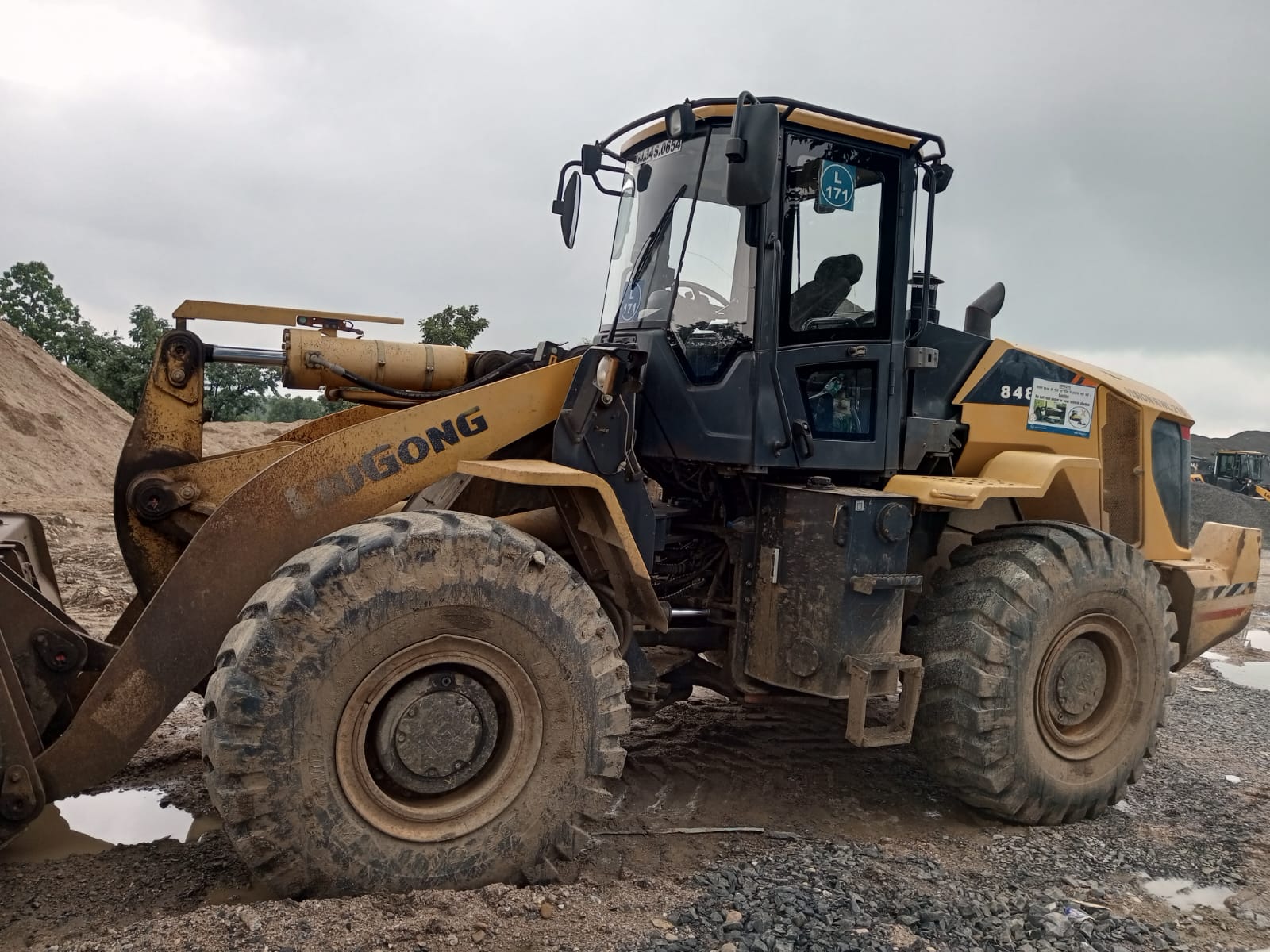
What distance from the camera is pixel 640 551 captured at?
444 cm

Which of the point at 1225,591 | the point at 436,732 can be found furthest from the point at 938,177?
the point at 436,732

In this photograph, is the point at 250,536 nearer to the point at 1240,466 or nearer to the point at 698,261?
the point at 698,261

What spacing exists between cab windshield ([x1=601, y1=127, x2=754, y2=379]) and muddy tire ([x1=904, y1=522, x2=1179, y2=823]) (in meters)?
1.65

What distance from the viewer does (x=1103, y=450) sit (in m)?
5.93

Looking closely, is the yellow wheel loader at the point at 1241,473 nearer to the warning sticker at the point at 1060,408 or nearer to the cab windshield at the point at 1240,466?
the cab windshield at the point at 1240,466

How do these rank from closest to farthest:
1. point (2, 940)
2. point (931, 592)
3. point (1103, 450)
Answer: point (2, 940) → point (931, 592) → point (1103, 450)

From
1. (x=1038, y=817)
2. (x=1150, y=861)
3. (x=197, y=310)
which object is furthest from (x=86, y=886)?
(x=1150, y=861)

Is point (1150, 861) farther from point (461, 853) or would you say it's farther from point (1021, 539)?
point (461, 853)

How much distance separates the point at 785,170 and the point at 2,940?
418cm

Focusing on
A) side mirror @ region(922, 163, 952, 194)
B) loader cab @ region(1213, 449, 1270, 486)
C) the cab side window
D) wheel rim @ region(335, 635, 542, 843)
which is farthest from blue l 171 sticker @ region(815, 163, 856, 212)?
loader cab @ region(1213, 449, 1270, 486)

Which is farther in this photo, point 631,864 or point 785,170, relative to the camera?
point 785,170

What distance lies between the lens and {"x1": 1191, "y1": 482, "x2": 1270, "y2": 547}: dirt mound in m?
24.5

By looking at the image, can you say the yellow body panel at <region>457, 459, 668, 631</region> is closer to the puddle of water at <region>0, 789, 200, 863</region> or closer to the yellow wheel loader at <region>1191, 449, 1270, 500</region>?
the puddle of water at <region>0, 789, 200, 863</region>

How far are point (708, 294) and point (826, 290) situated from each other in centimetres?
57
